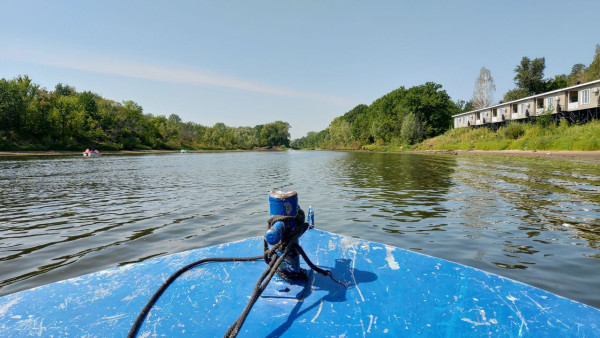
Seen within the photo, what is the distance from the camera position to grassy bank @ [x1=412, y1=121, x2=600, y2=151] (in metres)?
30.8

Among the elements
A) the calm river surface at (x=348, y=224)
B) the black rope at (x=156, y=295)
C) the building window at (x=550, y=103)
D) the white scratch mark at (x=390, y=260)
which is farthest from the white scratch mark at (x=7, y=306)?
the building window at (x=550, y=103)

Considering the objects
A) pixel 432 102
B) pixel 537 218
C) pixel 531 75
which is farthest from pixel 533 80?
pixel 537 218

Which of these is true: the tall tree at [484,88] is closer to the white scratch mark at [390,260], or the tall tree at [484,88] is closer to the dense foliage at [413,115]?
the dense foliage at [413,115]

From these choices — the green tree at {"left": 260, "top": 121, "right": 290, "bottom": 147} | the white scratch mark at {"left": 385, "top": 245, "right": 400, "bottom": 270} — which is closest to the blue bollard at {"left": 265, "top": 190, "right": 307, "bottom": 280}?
the white scratch mark at {"left": 385, "top": 245, "right": 400, "bottom": 270}

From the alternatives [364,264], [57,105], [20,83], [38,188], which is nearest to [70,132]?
[57,105]

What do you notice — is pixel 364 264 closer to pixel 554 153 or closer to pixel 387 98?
pixel 554 153

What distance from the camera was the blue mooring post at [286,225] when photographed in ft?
9.13

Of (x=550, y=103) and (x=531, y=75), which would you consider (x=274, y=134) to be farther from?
(x=550, y=103)

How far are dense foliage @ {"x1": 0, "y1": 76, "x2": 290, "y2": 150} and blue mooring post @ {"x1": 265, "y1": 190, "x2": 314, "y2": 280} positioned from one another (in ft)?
239

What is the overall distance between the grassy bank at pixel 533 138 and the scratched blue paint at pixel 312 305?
121ft

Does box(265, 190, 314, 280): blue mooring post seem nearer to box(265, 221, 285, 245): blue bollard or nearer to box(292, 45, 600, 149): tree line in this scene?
box(265, 221, 285, 245): blue bollard

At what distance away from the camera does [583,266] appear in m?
5.00

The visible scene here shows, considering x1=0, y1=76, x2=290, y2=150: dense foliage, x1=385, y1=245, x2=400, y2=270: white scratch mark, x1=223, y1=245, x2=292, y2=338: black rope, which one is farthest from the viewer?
x1=0, y1=76, x2=290, y2=150: dense foliage

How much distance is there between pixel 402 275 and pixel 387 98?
10216cm
